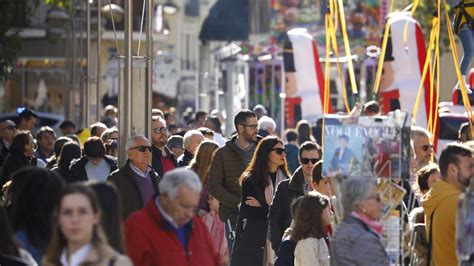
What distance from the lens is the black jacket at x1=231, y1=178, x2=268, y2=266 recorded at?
13219 mm

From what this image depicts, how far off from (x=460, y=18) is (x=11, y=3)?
37.6ft

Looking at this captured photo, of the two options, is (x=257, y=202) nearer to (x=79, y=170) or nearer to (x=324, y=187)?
(x=324, y=187)

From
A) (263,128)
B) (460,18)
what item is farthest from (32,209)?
(263,128)

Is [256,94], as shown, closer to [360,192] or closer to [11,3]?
[11,3]

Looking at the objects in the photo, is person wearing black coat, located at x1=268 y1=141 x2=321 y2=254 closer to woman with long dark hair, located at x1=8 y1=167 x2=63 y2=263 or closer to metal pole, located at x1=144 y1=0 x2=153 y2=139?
metal pole, located at x1=144 y1=0 x2=153 y2=139

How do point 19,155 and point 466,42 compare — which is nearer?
point 19,155

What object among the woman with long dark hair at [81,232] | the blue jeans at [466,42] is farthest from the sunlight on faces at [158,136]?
the woman with long dark hair at [81,232]

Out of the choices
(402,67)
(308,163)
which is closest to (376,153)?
(308,163)

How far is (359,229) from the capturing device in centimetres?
898

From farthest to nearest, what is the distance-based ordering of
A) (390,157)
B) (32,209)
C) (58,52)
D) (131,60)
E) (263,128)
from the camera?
1. (58,52)
2. (263,128)
3. (131,60)
4. (390,157)
5. (32,209)

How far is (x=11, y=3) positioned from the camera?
26438 mm

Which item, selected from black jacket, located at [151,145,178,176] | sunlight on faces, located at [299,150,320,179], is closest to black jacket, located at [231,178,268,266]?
sunlight on faces, located at [299,150,320,179]

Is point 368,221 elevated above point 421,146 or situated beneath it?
situated beneath

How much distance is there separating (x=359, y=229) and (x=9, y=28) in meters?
19.2
